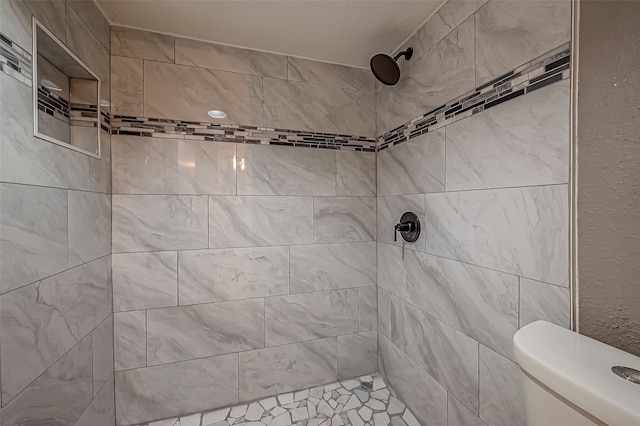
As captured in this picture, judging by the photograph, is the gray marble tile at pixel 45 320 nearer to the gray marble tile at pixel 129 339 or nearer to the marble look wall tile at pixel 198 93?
→ the gray marble tile at pixel 129 339

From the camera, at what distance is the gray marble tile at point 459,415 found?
3.61ft

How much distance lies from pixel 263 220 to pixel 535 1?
1455mm

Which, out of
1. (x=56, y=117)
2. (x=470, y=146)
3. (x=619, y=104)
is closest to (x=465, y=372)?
(x=470, y=146)

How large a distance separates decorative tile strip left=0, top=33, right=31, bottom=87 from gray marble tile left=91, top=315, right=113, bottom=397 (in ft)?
3.38

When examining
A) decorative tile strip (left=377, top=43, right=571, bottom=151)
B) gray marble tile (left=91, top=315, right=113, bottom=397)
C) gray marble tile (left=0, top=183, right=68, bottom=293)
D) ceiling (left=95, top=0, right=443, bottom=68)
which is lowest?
gray marble tile (left=91, top=315, right=113, bottom=397)

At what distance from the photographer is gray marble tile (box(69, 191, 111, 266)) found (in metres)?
1.09

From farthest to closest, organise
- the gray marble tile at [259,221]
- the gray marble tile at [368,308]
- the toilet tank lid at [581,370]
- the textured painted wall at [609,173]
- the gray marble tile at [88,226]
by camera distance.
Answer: the gray marble tile at [368,308], the gray marble tile at [259,221], the gray marble tile at [88,226], the textured painted wall at [609,173], the toilet tank lid at [581,370]

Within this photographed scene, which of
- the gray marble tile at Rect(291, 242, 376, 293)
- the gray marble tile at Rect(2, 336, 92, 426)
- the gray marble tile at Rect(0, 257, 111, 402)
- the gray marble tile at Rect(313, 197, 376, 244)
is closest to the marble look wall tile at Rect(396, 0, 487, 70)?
the gray marble tile at Rect(313, 197, 376, 244)

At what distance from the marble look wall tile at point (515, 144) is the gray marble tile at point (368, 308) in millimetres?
902

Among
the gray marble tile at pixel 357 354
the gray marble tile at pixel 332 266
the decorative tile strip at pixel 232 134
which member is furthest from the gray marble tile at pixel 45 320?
the gray marble tile at pixel 357 354

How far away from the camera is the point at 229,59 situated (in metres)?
1.55

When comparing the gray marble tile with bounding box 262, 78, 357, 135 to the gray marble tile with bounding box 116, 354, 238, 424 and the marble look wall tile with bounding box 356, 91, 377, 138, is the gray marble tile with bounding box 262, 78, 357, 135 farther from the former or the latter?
the gray marble tile with bounding box 116, 354, 238, 424

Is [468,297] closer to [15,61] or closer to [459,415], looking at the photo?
[459,415]

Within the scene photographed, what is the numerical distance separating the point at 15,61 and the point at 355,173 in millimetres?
1514
